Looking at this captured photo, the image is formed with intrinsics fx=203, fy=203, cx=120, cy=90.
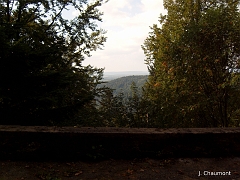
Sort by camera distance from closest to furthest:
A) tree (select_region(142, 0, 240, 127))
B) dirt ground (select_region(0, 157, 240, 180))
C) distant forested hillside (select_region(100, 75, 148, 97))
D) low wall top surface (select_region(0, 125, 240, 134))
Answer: dirt ground (select_region(0, 157, 240, 180)), low wall top surface (select_region(0, 125, 240, 134)), tree (select_region(142, 0, 240, 127)), distant forested hillside (select_region(100, 75, 148, 97))

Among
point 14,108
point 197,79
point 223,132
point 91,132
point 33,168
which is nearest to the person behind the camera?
point 33,168

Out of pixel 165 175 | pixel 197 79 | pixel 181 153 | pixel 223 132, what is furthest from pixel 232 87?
pixel 165 175

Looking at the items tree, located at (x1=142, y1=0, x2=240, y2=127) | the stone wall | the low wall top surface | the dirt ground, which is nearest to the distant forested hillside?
tree, located at (x1=142, y1=0, x2=240, y2=127)

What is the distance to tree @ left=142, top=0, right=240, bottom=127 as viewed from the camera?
25.5 ft

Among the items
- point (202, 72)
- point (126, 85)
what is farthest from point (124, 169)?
point (126, 85)

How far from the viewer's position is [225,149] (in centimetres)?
406

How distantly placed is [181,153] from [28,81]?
4.28 m

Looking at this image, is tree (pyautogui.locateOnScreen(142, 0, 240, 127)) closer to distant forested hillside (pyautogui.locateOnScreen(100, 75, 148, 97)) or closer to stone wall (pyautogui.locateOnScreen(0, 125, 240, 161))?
distant forested hillside (pyautogui.locateOnScreen(100, 75, 148, 97))

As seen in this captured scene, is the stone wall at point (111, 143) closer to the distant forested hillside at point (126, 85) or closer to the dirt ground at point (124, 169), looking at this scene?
the dirt ground at point (124, 169)

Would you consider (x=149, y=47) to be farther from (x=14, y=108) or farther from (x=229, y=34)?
(x=14, y=108)

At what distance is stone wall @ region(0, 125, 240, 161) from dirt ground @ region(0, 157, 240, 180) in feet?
0.47

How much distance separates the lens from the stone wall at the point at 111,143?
3.60 metres

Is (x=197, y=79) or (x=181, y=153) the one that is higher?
(x=197, y=79)

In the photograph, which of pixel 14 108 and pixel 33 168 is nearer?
pixel 33 168
